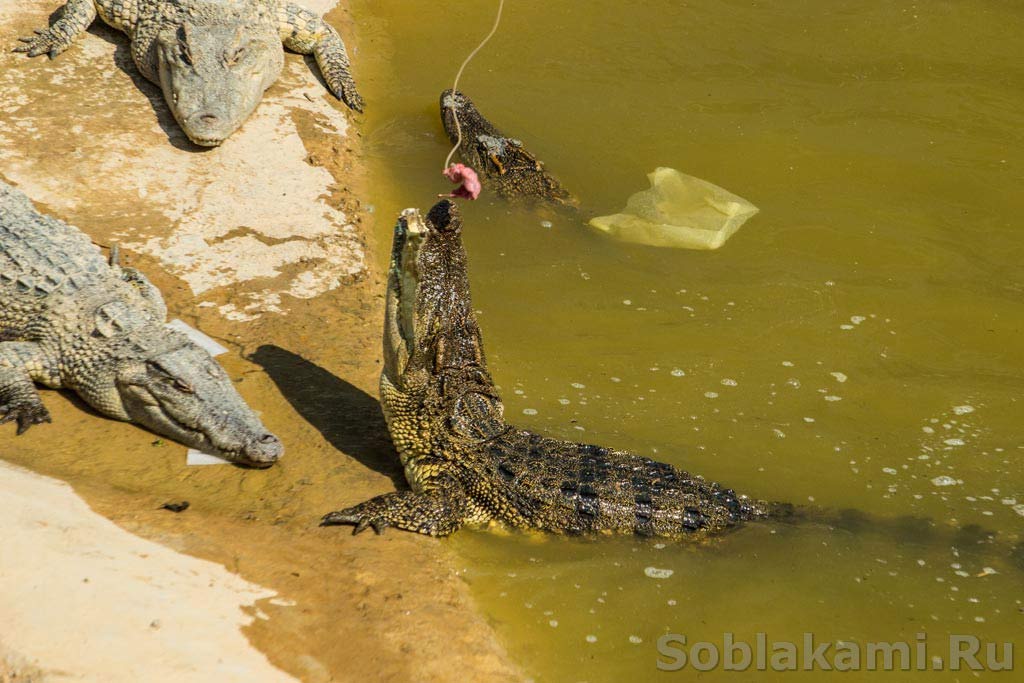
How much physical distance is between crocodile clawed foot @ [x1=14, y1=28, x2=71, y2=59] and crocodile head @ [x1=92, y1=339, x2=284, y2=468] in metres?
4.16

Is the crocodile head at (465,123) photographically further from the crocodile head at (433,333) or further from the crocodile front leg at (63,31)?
the crocodile head at (433,333)

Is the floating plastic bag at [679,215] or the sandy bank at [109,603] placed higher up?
the floating plastic bag at [679,215]

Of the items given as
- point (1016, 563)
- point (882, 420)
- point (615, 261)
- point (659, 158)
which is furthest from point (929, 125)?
point (1016, 563)

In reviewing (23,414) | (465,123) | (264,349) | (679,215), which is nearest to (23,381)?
(23,414)

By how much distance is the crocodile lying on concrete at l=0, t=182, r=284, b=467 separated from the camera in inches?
199

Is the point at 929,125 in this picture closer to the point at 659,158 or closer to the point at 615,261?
the point at 659,158

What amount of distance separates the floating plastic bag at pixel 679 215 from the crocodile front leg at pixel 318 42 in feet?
9.00

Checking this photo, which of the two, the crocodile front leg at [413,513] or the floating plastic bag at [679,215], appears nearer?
the crocodile front leg at [413,513]

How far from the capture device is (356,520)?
4.67 meters

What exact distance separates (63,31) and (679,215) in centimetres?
529

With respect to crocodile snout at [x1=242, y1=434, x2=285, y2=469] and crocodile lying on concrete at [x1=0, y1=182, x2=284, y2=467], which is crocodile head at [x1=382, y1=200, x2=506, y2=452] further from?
crocodile lying on concrete at [x1=0, y1=182, x2=284, y2=467]

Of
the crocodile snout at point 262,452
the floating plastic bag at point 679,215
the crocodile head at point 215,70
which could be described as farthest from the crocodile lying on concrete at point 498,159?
the crocodile snout at point 262,452

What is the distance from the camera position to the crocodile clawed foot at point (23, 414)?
497 cm

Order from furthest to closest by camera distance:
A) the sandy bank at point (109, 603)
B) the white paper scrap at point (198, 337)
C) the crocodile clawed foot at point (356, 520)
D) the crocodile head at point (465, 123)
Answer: the crocodile head at point (465, 123) → the white paper scrap at point (198, 337) → the crocodile clawed foot at point (356, 520) → the sandy bank at point (109, 603)
